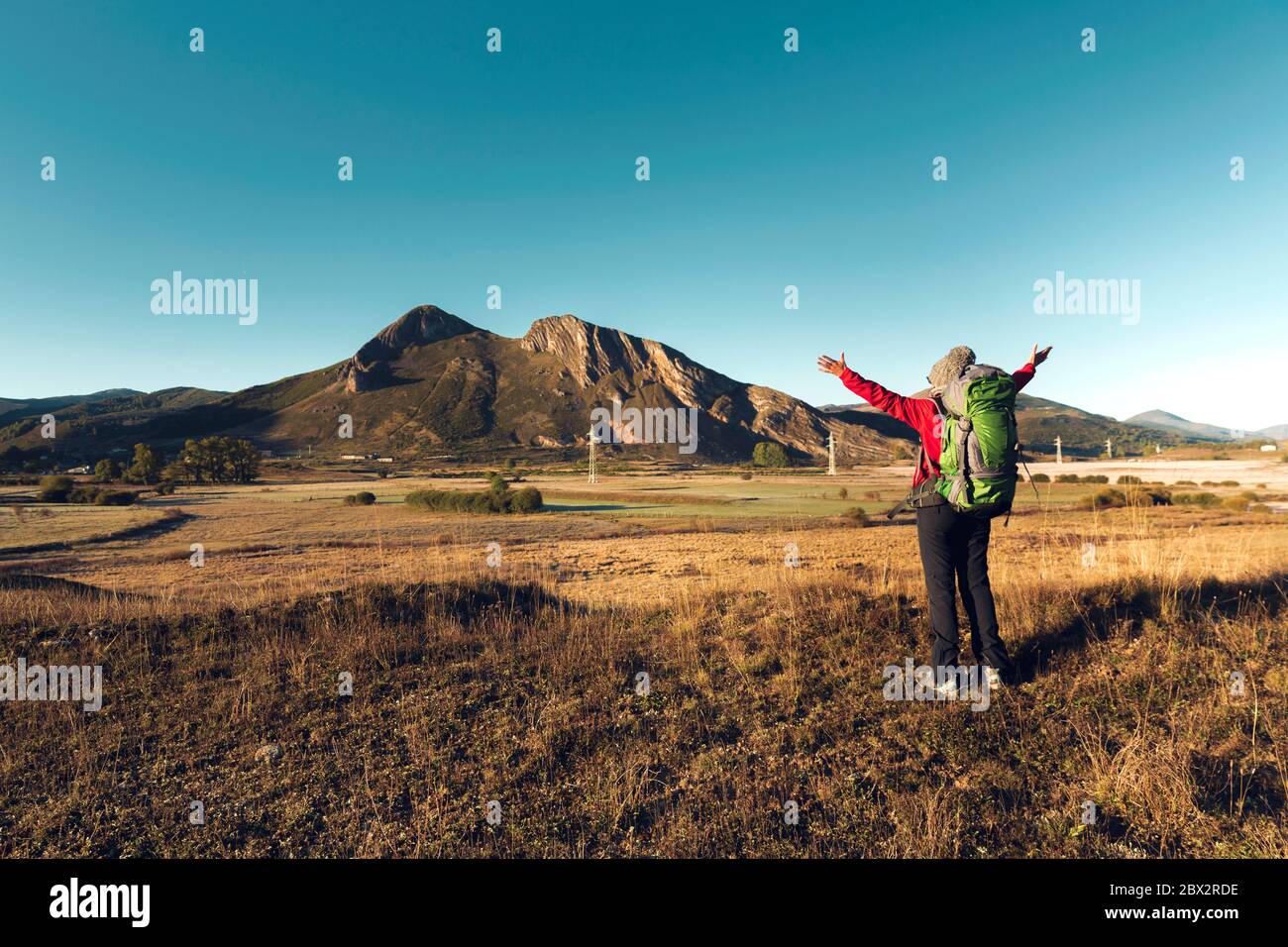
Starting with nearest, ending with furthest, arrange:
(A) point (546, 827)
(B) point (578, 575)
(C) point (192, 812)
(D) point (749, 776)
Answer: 1. (A) point (546, 827)
2. (C) point (192, 812)
3. (D) point (749, 776)
4. (B) point (578, 575)

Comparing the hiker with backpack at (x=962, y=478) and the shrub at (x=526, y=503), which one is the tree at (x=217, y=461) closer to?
the shrub at (x=526, y=503)

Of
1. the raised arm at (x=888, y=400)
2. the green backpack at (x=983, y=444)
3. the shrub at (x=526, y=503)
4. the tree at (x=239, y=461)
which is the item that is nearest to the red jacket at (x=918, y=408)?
the raised arm at (x=888, y=400)

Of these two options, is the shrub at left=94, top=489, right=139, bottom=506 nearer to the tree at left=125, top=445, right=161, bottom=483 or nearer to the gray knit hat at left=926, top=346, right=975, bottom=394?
the tree at left=125, top=445, right=161, bottom=483

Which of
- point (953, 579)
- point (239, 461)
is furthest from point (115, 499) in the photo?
point (953, 579)

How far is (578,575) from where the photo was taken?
1480cm

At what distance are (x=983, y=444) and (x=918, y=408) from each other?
79 cm

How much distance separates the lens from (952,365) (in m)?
4.92

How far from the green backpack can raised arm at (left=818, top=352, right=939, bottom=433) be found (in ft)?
1.46

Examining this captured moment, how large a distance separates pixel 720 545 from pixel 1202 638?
16.0 m

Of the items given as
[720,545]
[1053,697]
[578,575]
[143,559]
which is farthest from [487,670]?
[143,559]

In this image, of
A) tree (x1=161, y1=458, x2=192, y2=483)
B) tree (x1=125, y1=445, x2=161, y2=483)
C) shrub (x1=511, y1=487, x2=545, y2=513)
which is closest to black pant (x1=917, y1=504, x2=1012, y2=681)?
shrub (x1=511, y1=487, x2=545, y2=513)

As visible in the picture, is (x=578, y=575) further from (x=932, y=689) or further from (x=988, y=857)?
(x=988, y=857)

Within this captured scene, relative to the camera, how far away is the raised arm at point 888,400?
4996mm

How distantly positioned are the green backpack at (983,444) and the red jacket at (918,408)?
29 cm
